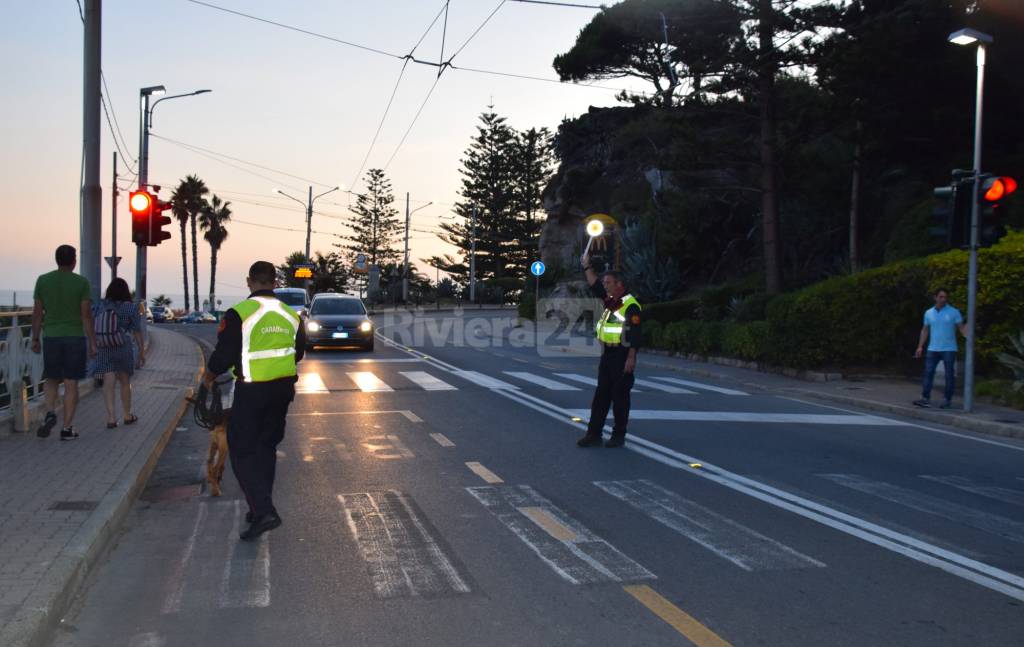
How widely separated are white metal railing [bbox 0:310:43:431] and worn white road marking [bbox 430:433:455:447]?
171 inches

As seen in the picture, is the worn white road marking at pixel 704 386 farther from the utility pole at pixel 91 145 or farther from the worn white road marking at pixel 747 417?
the utility pole at pixel 91 145

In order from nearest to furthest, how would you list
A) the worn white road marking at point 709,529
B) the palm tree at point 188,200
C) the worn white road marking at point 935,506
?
the worn white road marking at point 709,529
the worn white road marking at point 935,506
the palm tree at point 188,200

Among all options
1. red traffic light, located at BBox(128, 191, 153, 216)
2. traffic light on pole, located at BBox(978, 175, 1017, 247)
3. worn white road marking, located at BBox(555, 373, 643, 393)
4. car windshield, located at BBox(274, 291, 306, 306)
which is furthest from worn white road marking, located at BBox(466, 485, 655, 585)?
car windshield, located at BBox(274, 291, 306, 306)

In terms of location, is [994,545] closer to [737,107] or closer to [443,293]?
[737,107]

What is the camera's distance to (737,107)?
26609 mm

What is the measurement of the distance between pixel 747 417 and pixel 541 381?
545cm

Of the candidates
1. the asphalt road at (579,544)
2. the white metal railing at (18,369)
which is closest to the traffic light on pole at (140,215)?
the white metal railing at (18,369)

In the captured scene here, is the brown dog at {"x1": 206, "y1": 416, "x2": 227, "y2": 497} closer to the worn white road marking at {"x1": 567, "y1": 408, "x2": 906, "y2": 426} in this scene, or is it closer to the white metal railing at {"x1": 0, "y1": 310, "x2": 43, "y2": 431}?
the white metal railing at {"x1": 0, "y1": 310, "x2": 43, "y2": 431}

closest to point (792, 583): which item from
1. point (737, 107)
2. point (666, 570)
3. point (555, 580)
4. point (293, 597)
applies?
point (666, 570)

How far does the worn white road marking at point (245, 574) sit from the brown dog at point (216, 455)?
3.60ft

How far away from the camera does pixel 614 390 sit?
9.91 metres

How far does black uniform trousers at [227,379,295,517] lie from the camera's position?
6.29 meters

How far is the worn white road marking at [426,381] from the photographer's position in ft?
53.7

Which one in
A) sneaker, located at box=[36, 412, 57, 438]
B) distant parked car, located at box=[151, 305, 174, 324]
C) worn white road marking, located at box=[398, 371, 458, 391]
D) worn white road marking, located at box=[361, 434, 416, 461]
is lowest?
distant parked car, located at box=[151, 305, 174, 324]
